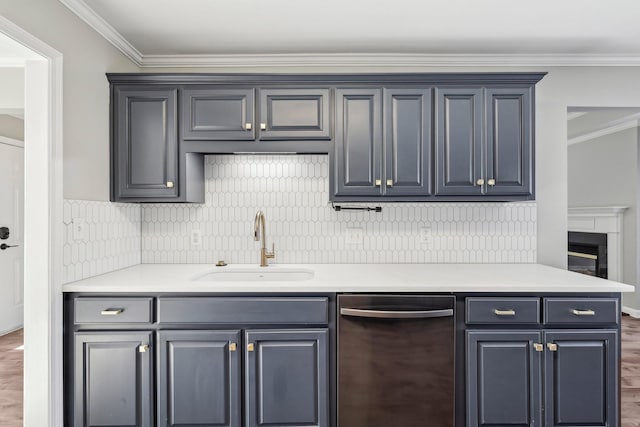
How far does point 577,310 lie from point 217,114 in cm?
240

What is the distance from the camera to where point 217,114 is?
7.49ft

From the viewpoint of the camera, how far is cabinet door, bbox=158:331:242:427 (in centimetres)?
187

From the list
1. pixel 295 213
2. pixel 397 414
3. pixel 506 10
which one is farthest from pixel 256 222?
pixel 506 10

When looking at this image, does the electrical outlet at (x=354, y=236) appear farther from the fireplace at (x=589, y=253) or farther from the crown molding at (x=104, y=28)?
the fireplace at (x=589, y=253)

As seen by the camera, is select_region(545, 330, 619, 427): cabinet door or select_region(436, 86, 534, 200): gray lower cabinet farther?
select_region(436, 86, 534, 200): gray lower cabinet

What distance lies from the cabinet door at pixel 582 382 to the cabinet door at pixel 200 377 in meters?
1.69

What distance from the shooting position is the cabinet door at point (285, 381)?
1.88 metres

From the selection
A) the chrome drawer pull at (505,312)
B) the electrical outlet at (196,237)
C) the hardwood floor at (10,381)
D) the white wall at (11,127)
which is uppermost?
the white wall at (11,127)

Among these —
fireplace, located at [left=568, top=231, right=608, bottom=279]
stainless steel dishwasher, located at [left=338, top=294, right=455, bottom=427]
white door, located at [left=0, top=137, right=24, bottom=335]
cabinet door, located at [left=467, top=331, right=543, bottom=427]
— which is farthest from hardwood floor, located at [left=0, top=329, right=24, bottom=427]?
fireplace, located at [left=568, top=231, right=608, bottom=279]

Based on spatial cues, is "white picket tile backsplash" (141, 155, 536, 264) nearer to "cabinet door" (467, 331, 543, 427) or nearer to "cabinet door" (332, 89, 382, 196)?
"cabinet door" (332, 89, 382, 196)

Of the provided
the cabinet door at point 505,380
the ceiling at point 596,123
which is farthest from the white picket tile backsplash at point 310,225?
the ceiling at point 596,123

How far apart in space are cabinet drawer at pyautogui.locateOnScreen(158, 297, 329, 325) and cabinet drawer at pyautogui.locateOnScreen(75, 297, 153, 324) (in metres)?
0.08

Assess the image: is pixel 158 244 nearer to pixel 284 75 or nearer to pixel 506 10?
pixel 284 75

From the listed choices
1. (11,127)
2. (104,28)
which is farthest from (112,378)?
(11,127)
